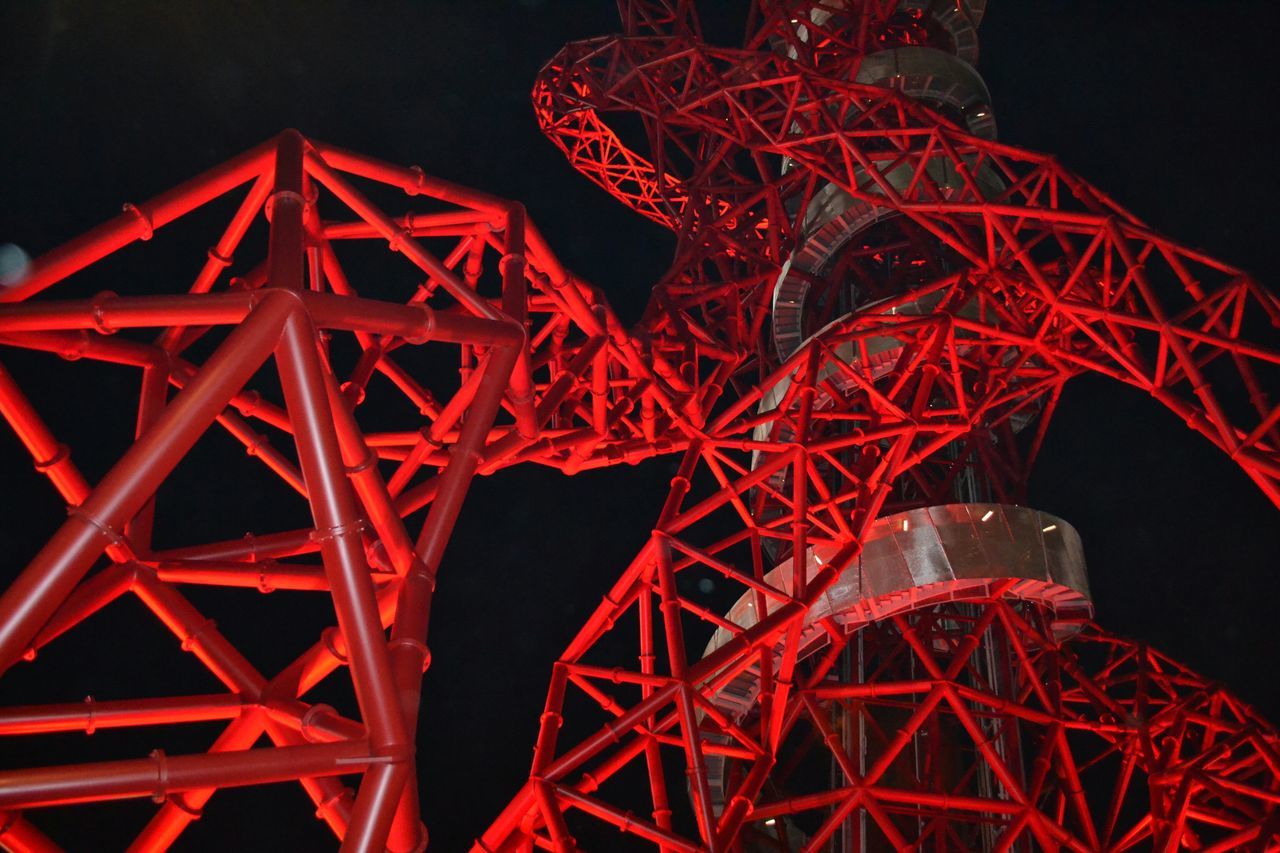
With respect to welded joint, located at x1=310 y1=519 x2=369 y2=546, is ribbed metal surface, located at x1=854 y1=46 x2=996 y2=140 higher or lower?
lower

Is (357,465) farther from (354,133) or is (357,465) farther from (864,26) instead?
(354,133)

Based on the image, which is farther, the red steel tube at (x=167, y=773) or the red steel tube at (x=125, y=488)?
the red steel tube at (x=167, y=773)

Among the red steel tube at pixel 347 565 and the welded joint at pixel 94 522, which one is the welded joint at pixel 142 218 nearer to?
the red steel tube at pixel 347 565

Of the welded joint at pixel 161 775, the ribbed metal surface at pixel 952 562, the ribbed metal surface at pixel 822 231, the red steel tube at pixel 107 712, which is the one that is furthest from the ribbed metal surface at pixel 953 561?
the welded joint at pixel 161 775

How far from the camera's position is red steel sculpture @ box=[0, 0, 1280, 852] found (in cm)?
754

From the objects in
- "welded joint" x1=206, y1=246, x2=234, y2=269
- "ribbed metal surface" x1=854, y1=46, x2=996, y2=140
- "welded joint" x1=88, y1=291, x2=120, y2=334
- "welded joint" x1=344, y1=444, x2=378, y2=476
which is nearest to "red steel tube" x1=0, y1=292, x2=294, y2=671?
"welded joint" x1=344, y1=444, x2=378, y2=476

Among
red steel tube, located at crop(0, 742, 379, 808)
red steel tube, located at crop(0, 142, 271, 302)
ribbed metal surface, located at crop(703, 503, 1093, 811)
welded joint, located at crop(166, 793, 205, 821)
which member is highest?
red steel tube, located at crop(0, 142, 271, 302)

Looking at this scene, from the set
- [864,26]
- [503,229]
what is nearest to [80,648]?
[503,229]

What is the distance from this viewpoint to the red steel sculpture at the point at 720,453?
24.7 feet

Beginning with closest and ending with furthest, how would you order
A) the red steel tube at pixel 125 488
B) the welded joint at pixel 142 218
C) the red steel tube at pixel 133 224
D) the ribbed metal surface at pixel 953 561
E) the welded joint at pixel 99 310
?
the red steel tube at pixel 125 488 < the welded joint at pixel 99 310 < the red steel tube at pixel 133 224 < the welded joint at pixel 142 218 < the ribbed metal surface at pixel 953 561

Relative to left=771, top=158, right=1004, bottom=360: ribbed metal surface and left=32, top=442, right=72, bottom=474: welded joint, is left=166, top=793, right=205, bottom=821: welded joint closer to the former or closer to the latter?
left=32, top=442, right=72, bottom=474: welded joint

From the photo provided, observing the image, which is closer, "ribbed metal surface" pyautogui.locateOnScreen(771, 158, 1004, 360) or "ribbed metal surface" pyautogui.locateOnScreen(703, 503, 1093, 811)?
"ribbed metal surface" pyautogui.locateOnScreen(703, 503, 1093, 811)

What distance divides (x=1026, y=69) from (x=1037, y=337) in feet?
62.1

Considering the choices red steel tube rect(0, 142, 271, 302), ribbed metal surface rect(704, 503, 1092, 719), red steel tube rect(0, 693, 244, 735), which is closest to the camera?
red steel tube rect(0, 693, 244, 735)
